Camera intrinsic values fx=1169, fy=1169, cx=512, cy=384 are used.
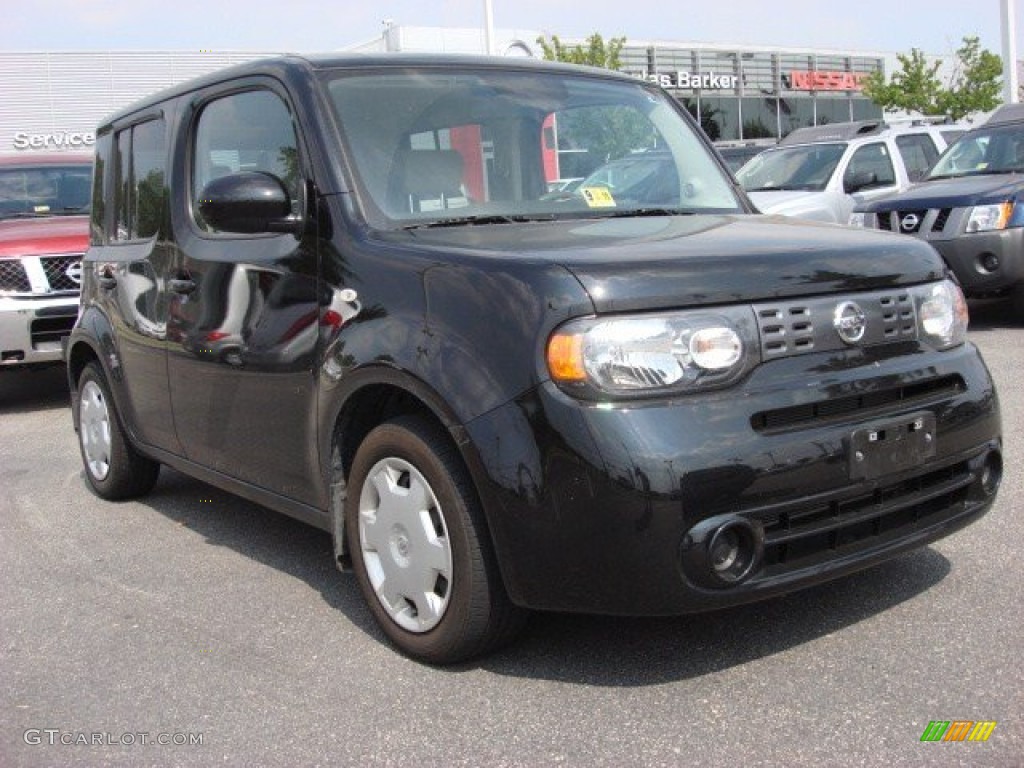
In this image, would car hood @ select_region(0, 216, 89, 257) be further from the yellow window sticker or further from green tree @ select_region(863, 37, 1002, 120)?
green tree @ select_region(863, 37, 1002, 120)

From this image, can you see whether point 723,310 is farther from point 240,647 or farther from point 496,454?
point 240,647

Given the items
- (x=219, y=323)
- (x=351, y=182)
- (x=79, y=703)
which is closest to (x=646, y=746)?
(x=79, y=703)

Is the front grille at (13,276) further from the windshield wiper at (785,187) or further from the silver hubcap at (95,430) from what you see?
the windshield wiper at (785,187)

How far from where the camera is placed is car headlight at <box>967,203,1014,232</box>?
9500mm

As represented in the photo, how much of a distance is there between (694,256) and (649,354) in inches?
13.7

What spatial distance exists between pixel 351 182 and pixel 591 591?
1.58m

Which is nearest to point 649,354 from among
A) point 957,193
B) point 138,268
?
point 138,268

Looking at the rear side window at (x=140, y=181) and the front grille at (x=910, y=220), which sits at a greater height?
the rear side window at (x=140, y=181)

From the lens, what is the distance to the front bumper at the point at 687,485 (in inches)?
113

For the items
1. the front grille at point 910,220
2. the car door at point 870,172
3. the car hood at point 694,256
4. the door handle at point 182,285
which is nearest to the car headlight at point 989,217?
the front grille at point 910,220

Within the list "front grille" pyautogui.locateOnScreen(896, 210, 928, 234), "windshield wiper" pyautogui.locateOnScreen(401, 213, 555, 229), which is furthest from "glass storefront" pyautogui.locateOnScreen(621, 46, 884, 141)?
"windshield wiper" pyautogui.locateOnScreen(401, 213, 555, 229)

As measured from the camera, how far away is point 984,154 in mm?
11109
